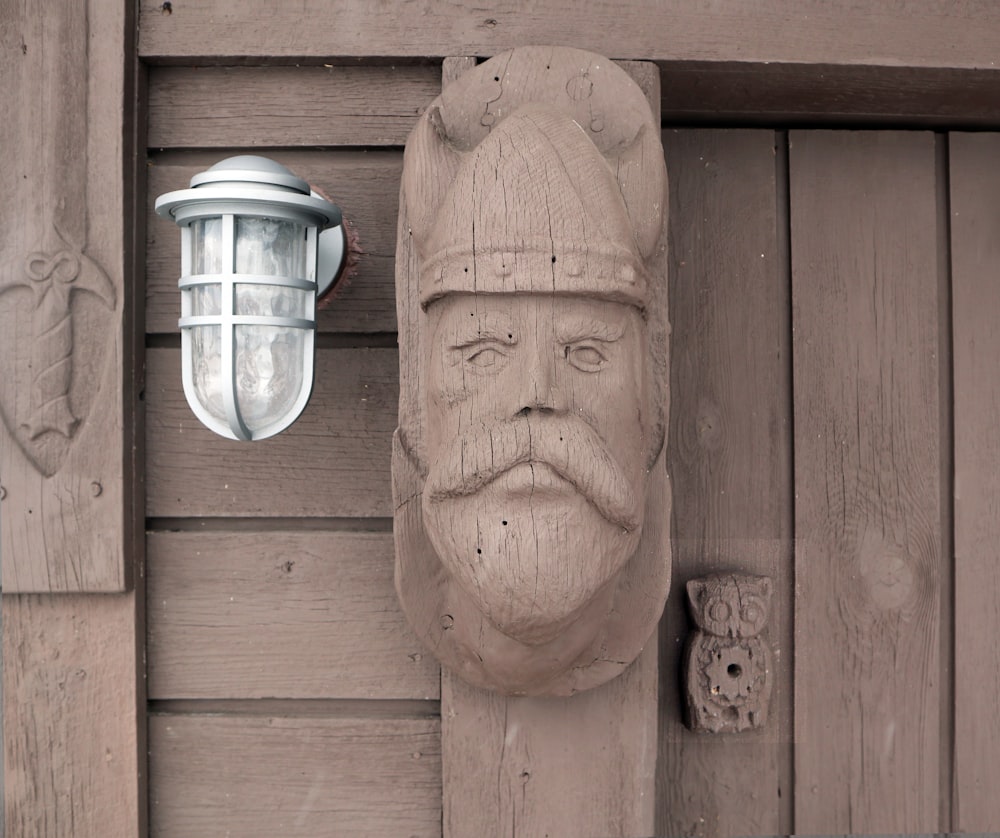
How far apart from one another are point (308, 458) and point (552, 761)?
47 centimetres

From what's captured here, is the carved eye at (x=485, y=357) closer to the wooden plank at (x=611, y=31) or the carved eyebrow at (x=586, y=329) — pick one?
the carved eyebrow at (x=586, y=329)

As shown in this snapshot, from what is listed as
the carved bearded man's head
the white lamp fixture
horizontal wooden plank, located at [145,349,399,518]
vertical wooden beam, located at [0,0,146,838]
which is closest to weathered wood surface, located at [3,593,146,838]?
vertical wooden beam, located at [0,0,146,838]

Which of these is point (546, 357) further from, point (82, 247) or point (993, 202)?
point (993, 202)

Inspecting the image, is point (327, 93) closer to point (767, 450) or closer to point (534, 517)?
point (534, 517)

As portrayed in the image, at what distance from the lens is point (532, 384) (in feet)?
2.65

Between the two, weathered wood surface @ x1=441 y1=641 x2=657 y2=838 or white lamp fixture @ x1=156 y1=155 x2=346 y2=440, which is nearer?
white lamp fixture @ x1=156 y1=155 x2=346 y2=440

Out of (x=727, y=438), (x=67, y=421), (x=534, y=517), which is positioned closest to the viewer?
(x=534, y=517)

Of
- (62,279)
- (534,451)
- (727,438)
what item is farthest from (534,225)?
(62,279)

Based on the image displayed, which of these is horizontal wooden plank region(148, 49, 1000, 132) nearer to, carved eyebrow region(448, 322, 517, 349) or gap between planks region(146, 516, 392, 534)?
carved eyebrow region(448, 322, 517, 349)

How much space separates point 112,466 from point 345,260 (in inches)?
14.6

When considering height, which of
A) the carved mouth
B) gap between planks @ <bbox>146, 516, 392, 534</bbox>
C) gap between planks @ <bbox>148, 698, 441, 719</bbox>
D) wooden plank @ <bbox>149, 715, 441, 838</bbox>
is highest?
the carved mouth

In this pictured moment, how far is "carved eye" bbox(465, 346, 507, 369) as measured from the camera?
84 cm

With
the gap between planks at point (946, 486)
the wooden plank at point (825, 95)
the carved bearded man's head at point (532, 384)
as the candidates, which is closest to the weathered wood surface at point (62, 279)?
the carved bearded man's head at point (532, 384)

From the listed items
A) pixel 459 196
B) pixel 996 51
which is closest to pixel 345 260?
pixel 459 196
